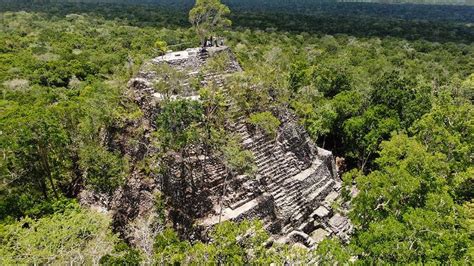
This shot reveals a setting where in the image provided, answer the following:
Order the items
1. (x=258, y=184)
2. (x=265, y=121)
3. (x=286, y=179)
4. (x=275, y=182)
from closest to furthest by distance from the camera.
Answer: (x=258, y=184)
(x=275, y=182)
(x=265, y=121)
(x=286, y=179)

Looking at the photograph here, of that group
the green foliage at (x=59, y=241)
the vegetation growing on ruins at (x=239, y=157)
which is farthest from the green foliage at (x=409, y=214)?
the green foliage at (x=59, y=241)

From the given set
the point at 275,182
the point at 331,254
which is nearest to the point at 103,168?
the point at 275,182

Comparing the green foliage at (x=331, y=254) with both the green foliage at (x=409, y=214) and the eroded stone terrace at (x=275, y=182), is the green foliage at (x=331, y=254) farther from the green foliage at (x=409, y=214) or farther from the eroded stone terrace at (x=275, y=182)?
the eroded stone terrace at (x=275, y=182)

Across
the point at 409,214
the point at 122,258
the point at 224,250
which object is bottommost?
the point at 122,258

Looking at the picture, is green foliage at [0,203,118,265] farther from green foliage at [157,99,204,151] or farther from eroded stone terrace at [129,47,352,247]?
eroded stone terrace at [129,47,352,247]

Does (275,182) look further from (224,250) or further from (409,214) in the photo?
(409,214)

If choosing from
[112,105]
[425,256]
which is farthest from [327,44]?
[425,256]
